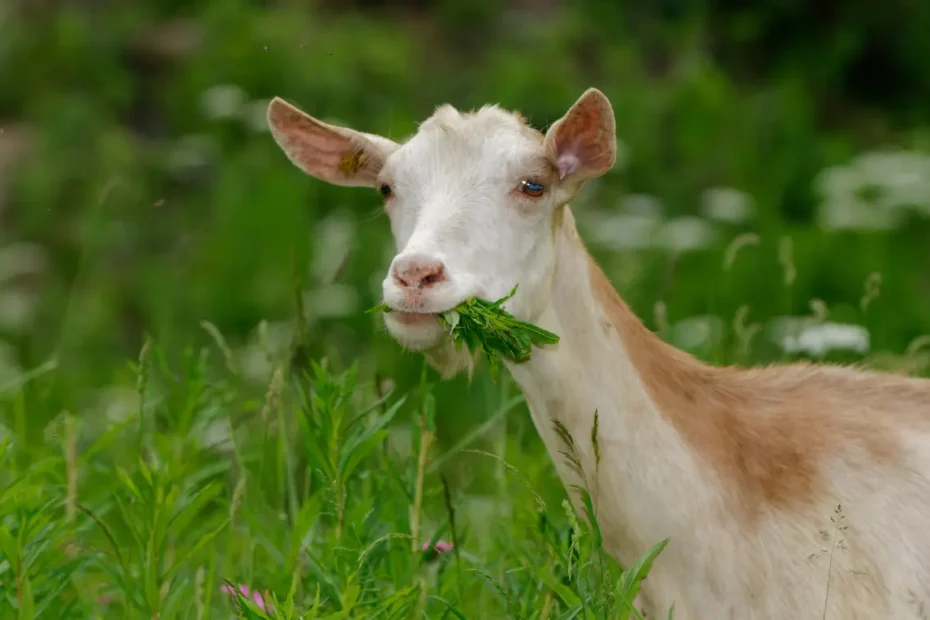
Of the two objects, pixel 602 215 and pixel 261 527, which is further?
pixel 602 215

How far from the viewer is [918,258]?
8758mm

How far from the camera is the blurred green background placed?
7941 mm

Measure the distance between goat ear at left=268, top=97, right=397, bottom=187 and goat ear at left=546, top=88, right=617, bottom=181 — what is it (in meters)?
0.47

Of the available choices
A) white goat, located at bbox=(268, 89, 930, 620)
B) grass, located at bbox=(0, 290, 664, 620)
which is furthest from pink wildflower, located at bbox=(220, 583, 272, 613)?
white goat, located at bbox=(268, 89, 930, 620)

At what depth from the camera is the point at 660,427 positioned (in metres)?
3.57

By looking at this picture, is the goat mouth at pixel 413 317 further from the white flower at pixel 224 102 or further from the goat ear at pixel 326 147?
the white flower at pixel 224 102

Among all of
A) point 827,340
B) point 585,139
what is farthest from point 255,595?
point 827,340

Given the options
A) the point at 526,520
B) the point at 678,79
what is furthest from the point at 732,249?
the point at 678,79

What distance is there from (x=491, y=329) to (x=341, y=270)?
1228 millimetres

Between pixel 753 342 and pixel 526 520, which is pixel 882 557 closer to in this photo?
pixel 526 520

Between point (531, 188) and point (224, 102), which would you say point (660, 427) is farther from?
point (224, 102)

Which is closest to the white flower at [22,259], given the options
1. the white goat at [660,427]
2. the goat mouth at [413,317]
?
the white goat at [660,427]

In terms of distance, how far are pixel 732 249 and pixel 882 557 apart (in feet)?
4.14

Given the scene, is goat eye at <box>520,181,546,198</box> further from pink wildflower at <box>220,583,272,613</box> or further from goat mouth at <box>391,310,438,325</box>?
pink wildflower at <box>220,583,272,613</box>
